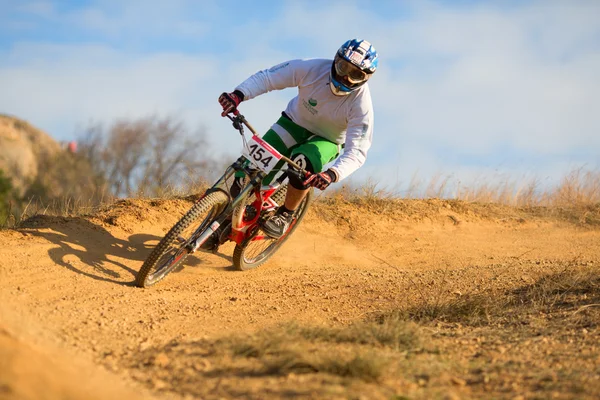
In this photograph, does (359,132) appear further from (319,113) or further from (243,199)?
(243,199)

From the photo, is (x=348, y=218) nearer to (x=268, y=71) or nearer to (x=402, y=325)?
(x=268, y=71)

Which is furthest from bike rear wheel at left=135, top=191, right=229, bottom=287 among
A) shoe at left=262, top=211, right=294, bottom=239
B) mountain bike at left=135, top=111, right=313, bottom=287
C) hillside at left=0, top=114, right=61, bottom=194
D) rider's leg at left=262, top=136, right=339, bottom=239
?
hillside at left=0, top=114, right=61, bottom=194

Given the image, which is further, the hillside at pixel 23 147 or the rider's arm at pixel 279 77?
the hillside at pixel 23 147

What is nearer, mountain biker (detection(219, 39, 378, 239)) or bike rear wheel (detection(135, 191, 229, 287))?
bike rear wheel (detection(135, 191, 229, 287))

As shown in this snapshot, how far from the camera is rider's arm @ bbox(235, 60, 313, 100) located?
22.4 ft

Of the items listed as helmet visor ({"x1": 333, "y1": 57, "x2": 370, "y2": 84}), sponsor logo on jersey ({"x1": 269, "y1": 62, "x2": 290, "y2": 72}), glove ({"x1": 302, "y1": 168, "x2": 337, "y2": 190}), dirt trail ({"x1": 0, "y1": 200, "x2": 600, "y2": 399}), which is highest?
helmet visor ({"x1": 333, "y1": 57, "x2": 370, "y2": 84})

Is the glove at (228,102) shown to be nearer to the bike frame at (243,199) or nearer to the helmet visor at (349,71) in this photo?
the bike frame at (243,199)

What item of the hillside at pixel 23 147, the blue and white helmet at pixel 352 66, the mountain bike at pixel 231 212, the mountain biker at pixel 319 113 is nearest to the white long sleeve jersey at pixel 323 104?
the mountain biker at pixel 319 113

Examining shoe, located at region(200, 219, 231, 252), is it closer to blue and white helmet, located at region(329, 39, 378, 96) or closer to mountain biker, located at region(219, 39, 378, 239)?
mountain biker, located at region(219, 39, 378, 239)

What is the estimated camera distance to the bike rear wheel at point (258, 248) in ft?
23.8

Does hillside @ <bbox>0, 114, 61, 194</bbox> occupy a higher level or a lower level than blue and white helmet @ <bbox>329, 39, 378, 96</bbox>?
lower

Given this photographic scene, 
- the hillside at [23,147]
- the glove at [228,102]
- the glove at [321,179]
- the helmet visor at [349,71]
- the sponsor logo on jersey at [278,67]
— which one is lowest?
the hillside at [23,147]

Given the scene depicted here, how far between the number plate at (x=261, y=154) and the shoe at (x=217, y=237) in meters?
0.77

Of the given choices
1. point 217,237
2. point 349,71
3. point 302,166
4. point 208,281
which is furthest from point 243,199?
point 349,71
